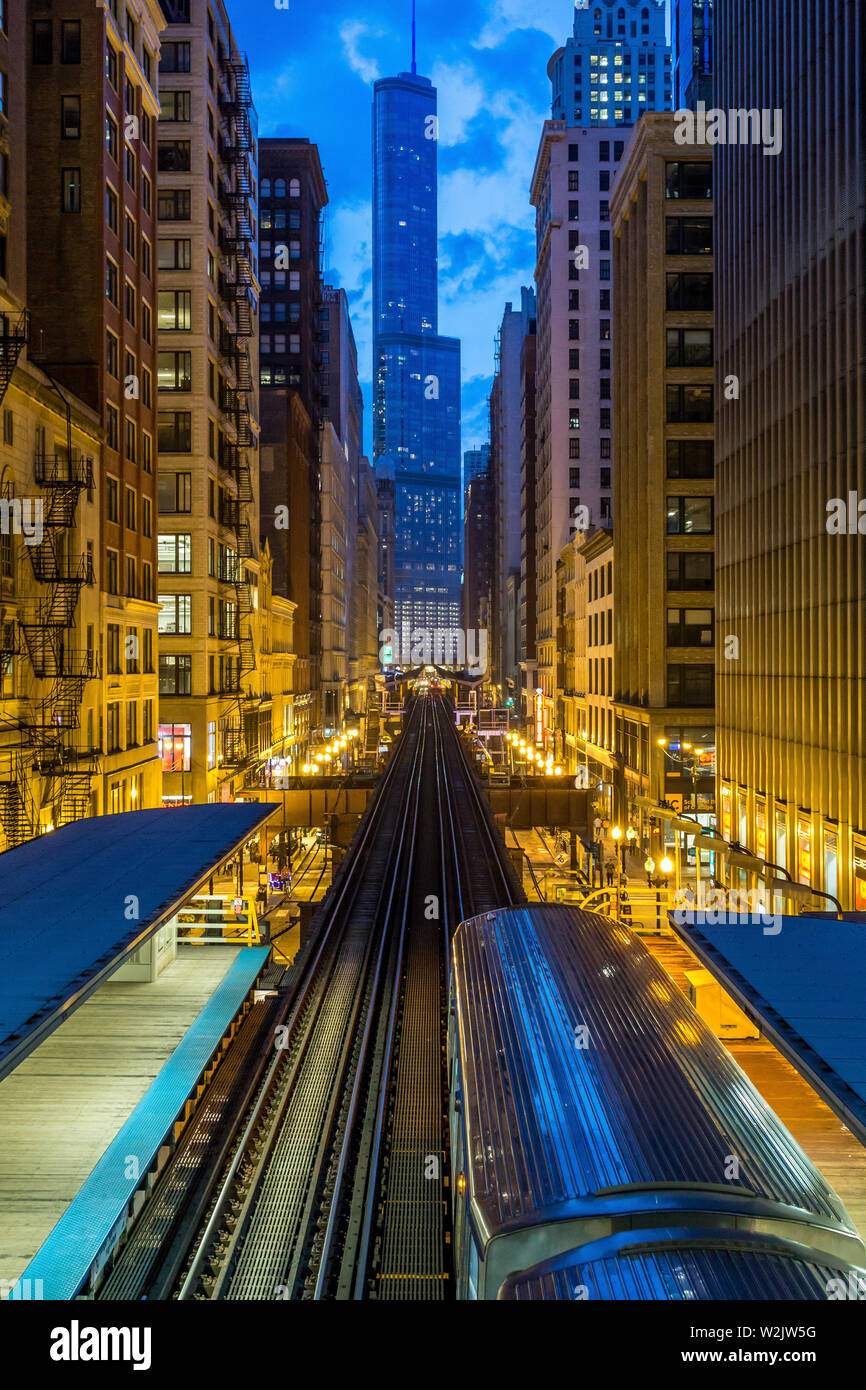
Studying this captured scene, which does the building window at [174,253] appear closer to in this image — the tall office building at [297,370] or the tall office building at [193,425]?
the tall office building at [193,425]

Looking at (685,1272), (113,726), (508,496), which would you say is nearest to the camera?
(685,1272)

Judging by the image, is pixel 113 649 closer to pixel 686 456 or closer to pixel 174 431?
pixel 174 431

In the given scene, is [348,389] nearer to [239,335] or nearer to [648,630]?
[239,335]

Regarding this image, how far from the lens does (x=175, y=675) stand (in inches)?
1759

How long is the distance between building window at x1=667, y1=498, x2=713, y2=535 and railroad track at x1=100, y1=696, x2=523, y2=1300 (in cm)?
2743

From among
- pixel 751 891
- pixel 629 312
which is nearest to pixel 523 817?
pixel 751 891

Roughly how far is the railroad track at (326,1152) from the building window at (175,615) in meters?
24.1

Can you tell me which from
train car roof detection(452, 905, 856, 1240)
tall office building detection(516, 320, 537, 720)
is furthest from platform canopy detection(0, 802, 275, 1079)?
tall office building detection(516, 320, 537, 720)

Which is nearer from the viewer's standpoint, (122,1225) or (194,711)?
(122,1225)

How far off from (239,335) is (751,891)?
145ft

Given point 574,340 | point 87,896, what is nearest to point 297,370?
point 574,340

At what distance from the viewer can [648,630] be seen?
146ft

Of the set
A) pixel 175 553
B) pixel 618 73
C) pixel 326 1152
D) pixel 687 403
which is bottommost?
pixel 326 1152

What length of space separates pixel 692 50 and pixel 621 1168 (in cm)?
12346
